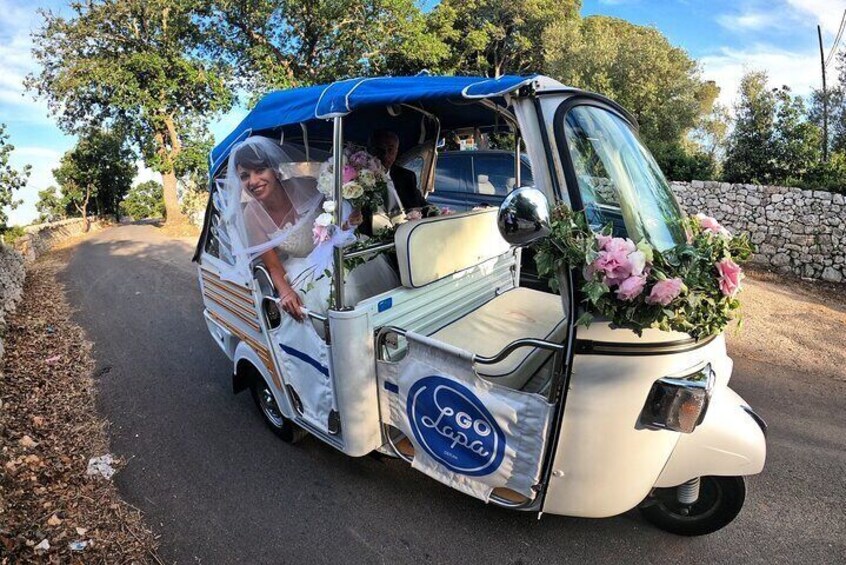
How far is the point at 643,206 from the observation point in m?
2.29

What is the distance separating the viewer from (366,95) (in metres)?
2.35

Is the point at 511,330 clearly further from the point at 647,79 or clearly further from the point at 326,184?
the point at 647,79

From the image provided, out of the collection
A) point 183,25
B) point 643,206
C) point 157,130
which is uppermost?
point 183,25

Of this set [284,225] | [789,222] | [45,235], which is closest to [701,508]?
[284,225]

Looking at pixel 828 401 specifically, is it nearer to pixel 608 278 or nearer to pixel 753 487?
pixel 753 487

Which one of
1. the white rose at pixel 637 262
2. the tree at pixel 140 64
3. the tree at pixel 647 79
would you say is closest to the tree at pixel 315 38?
the tree at pixel 140 64

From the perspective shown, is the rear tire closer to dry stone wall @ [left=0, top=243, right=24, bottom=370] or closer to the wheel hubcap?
the wheel hubcap

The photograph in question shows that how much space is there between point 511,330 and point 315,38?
16.5m

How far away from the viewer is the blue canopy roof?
2.00m

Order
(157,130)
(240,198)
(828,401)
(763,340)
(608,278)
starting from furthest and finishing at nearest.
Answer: (157,130)
(763,340)
(828,401)
(240,198)
(608,278)

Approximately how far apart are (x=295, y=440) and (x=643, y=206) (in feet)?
9.63

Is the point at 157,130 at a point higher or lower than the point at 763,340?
higher

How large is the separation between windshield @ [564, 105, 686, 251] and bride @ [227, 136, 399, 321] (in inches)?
59.0

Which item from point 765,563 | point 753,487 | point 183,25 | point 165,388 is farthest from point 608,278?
point 183,25
